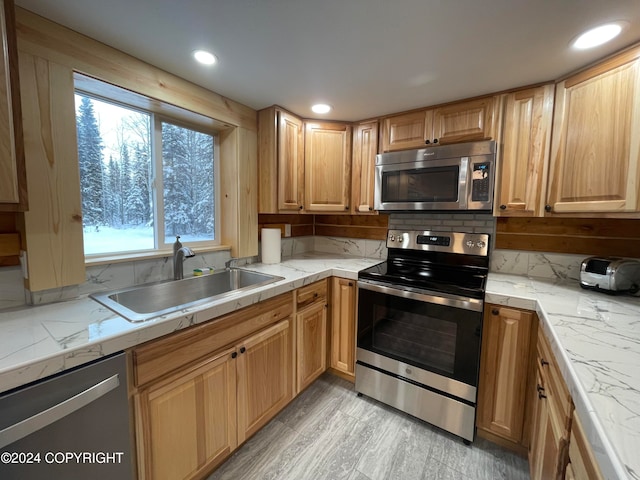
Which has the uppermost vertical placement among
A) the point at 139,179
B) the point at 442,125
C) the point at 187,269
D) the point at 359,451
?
the point at 442,125

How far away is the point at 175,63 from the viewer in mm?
1438

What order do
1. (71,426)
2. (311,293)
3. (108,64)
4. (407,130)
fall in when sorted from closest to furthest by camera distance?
(71,426) < (108,64) < (311,293) < (407,130)

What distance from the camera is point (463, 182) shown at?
179 cm

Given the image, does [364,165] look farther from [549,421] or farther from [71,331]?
[71,331]

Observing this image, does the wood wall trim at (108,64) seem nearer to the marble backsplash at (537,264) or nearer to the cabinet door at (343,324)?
the cabinet door at (343,324)

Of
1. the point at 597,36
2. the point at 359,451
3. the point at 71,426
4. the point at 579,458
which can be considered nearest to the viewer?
the point at 579,458

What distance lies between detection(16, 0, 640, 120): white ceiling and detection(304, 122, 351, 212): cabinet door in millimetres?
548

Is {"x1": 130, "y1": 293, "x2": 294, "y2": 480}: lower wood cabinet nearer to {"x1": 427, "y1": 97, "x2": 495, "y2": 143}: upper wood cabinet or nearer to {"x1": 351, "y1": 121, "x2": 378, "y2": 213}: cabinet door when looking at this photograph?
{"x1": 351, "y1": 121, "x2": 378, "y2": 213}: cabinet door

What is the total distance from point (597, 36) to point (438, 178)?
36.2 inches

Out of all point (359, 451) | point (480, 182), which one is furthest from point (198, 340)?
point (480, 182)

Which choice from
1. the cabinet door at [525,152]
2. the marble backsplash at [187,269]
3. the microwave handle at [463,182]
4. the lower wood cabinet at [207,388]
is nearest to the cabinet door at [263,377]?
the lower wood cabinet at [207,388]

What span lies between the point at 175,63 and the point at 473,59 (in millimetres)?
1534

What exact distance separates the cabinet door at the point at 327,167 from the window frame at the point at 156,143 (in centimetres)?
72

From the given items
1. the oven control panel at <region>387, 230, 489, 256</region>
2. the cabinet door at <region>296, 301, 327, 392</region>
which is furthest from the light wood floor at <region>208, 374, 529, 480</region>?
the oven control panel at <region>387, 230, 489, 256</region>
